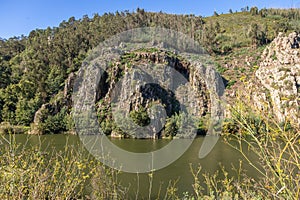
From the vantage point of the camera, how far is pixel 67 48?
42.6 metres

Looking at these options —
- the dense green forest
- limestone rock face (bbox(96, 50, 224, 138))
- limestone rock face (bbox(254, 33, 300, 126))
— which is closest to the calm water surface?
limestone rock face (bbox(96, 50, 224, 138))

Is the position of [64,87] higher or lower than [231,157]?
higher

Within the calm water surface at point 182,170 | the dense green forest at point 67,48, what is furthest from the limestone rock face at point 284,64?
the calm water surface at point 182,170

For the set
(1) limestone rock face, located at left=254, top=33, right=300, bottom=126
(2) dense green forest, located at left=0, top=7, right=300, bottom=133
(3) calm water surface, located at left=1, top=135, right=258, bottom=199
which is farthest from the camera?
(2) dense green forest, located at left=0, top=7, right=300, bottom=133

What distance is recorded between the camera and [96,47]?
41.4 meters

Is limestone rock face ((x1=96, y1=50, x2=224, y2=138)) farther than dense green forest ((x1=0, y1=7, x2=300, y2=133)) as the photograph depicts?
No

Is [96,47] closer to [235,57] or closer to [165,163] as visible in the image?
[235,57]

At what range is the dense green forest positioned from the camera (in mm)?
32812

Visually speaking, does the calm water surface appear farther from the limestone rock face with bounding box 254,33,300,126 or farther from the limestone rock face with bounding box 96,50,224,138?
the limestone rock face with bounding box 254,33,300,126

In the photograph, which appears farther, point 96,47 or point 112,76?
point 96,47

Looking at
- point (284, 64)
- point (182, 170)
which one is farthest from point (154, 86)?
point (182, 170)

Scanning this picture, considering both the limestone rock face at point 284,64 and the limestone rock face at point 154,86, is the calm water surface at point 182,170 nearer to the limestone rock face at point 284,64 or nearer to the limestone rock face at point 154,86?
the limestone rock face at point 154,86

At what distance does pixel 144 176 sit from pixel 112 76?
2380cm

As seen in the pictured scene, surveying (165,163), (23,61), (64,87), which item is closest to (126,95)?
(64,87)
